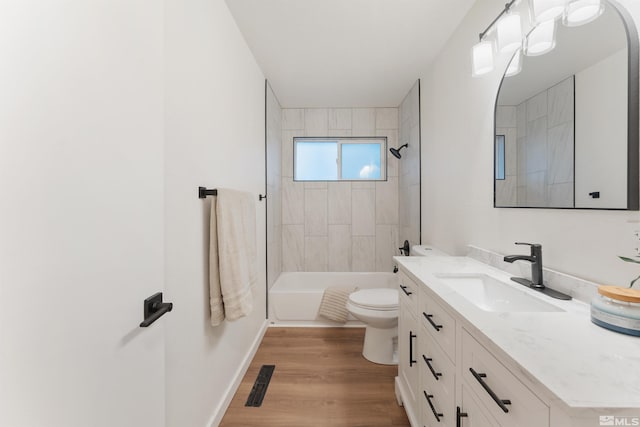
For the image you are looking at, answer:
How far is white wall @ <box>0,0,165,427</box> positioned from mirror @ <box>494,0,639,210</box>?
1471 millimetres

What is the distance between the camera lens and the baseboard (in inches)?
62.7

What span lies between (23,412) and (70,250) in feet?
0.90

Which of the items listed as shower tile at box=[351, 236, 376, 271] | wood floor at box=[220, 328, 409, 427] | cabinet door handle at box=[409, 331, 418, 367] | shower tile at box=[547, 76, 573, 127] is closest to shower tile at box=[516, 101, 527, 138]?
shower tile at box=[547, 76, 573, 127]

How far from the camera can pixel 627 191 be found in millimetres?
916

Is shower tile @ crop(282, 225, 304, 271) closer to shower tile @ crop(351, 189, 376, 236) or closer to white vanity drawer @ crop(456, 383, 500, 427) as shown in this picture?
shower tile @ crop(351, 189, 376, 236)

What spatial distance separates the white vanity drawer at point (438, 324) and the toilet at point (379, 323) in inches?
34.2

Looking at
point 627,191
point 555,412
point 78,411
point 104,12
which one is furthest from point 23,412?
point 627,191

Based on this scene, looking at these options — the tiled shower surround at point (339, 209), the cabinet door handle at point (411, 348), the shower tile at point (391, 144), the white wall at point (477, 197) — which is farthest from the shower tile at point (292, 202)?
the cabinet door handle at point (411, 348)

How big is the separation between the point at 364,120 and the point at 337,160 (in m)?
0.61

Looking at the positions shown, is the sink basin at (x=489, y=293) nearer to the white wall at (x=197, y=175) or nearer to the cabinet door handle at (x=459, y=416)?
the cabinet door handle at (x=459, y=416)

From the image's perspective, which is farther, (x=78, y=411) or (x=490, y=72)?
(x=490, y=72)

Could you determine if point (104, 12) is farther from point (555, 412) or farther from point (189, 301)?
point (555, 412)

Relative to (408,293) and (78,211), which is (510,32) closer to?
(408,293)

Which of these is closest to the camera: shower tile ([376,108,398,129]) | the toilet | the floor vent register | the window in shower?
the floor vent register
